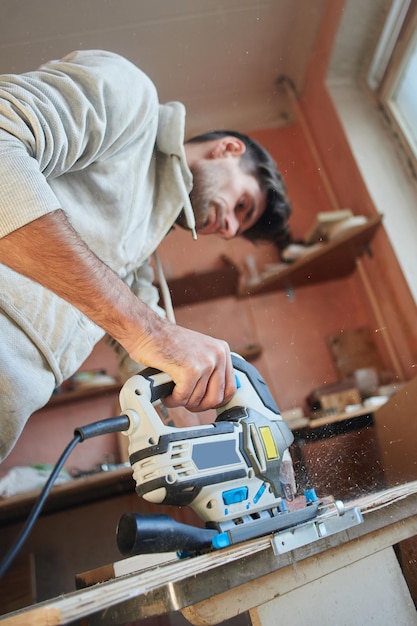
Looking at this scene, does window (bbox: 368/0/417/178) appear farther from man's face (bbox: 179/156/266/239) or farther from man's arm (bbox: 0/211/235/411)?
man's arm (bbox: 0/211/235/411)

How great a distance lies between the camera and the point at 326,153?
172cm

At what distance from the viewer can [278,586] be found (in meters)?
0.55

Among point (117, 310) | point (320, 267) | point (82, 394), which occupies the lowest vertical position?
point (117, 310)

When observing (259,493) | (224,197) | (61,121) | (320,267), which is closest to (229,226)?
(224,197)

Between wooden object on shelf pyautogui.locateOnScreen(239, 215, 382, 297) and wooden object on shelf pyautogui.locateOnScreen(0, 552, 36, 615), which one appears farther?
wooden object on shelf pyautogui.locateOnScreen(239, 215, 382, 297)

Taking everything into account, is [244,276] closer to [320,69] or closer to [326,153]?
[326,153]

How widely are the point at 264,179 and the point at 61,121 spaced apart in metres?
0.54

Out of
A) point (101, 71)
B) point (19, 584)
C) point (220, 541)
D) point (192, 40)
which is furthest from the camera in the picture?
point (19, 584)

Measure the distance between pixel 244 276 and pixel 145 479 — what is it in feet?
3.95

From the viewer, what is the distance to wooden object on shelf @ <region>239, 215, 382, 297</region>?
1784mm

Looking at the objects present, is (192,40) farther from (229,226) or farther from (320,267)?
(320,267)

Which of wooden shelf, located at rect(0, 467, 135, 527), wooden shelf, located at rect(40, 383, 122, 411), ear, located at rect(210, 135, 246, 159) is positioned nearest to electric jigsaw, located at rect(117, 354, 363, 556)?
ear, located at rect(210, 135, 246, 159)

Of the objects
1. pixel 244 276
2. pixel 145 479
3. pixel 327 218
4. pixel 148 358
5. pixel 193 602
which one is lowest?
pixel 193 602

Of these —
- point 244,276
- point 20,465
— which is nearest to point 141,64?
point 244,276
